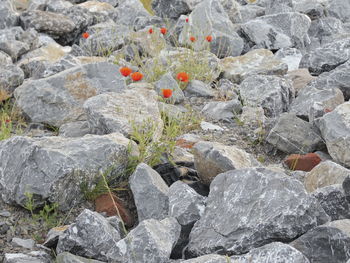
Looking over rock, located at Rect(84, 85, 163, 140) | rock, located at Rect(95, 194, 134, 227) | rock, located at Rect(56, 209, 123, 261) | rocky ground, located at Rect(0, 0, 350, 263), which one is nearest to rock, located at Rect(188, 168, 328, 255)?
rocky ground, located at Rect(0, 0, 350, 263)

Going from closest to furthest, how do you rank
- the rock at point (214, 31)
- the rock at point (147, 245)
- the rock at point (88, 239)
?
1. the rock at point (147, 245)
2. the rock at point (88, 239)
3. the rock at point (214, 31)

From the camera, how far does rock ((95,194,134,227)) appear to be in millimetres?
3512

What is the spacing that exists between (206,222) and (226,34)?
17.9 feet

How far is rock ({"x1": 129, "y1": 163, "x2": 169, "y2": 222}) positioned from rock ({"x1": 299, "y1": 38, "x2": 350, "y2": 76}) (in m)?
3.90

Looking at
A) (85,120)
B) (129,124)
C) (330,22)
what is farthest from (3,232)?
(330,22)

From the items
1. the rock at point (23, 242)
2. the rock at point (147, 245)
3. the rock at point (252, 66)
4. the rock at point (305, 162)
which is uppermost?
the rock at point (147, 245)

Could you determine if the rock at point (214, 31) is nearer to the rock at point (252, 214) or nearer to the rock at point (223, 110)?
the rock at point (223, 110)

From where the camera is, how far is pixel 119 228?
10.7 ft

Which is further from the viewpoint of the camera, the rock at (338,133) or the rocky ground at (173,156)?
the rock at (338,133)

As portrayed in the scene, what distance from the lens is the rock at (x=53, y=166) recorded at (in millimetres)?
3445

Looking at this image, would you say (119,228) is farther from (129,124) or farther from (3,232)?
(129,124)

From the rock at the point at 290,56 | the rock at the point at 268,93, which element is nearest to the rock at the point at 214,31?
the rock at the point at 290,56

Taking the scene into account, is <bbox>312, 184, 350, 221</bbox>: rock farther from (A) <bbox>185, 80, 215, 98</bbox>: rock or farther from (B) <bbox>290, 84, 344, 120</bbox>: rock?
(A) <bbox>185, 80, 215, 98</bbox>: rock

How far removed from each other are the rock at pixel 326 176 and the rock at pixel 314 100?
1.30 meters
